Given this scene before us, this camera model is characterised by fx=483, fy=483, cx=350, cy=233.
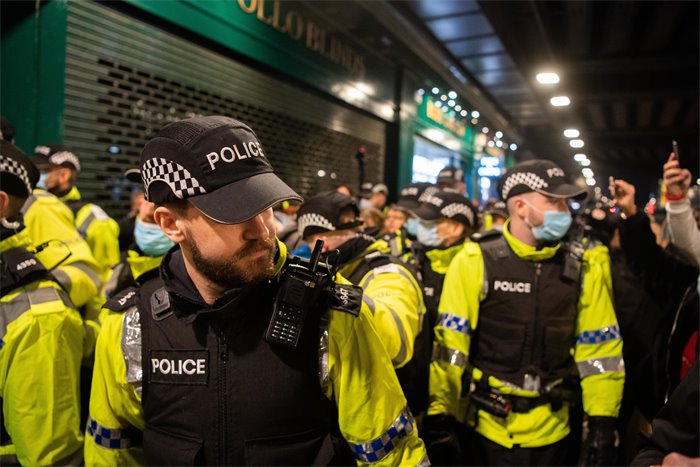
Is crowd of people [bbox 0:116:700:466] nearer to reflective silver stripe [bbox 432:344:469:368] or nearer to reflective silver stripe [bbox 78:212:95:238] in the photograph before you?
reflective silver stripe [bbox 432:344:469:368]

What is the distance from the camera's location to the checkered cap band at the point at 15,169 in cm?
210

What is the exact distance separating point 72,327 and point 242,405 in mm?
941

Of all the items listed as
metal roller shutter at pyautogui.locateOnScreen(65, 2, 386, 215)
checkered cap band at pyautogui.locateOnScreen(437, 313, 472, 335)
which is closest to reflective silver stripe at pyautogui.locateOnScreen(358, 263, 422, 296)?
checkered cap band at pyautogui.locateOnScreen(437, 313, 472, 335)

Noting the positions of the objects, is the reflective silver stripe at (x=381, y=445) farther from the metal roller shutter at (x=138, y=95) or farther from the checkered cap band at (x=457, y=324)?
the metal roller shutter at (x=138, y=95)

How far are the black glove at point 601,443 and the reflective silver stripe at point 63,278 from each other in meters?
2.88

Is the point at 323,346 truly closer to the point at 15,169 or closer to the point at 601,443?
the point at 15,169

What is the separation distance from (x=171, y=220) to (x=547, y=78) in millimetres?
8251

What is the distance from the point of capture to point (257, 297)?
144 centimetres

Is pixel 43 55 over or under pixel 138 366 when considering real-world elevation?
over

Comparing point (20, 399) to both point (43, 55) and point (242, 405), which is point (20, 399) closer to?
point (242, 405)

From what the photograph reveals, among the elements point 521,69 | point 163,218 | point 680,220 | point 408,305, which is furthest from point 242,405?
point 521,69

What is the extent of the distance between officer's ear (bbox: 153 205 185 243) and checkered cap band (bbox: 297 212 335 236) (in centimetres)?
133

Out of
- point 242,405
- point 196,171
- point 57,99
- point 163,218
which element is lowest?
point 242,405

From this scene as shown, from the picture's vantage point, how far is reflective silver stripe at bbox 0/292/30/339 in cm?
183
